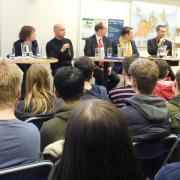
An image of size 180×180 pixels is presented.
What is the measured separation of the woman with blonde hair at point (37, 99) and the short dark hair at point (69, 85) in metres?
0.31

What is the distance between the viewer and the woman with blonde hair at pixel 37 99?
8.33ft

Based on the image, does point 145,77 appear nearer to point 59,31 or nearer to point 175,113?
point 175,113

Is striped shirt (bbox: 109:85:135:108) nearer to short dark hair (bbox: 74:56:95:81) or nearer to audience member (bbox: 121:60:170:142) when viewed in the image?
short dark hair (bbox: 74:56:95:81)

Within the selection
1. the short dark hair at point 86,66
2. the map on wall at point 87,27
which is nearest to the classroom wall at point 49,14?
the map on wall at point 87,27

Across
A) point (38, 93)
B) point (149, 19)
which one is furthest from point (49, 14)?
point (38, 93)

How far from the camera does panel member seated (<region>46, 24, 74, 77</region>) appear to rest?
19.4 ft

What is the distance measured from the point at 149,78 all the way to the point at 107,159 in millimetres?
1503

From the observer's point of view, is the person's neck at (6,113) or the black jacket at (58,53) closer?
the person's neck at (6,113)

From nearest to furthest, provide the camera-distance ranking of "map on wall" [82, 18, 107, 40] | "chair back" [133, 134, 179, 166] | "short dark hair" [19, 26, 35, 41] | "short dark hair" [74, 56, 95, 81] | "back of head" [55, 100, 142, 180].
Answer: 1. "back of head" [55, 100, 142, 180]
2. "chair back" [133, 134, 179, 166]
3. "short dark hair" [74, 56, 95, 81]
4. "short dark hair" [19, 26, 35, 41]
5. "map on wall" [82, 18, 107, 40]

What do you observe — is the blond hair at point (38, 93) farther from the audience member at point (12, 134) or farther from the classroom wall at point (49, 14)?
the classroom wall at point (49, 14)

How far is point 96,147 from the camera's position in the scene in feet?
3.14

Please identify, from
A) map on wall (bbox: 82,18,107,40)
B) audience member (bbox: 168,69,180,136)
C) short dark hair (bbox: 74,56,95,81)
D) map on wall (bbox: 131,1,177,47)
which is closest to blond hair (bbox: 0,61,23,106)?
audience member (bbox: 168,69,180,136)

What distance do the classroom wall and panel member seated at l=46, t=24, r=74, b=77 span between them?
0.56m

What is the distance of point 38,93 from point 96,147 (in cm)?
179
